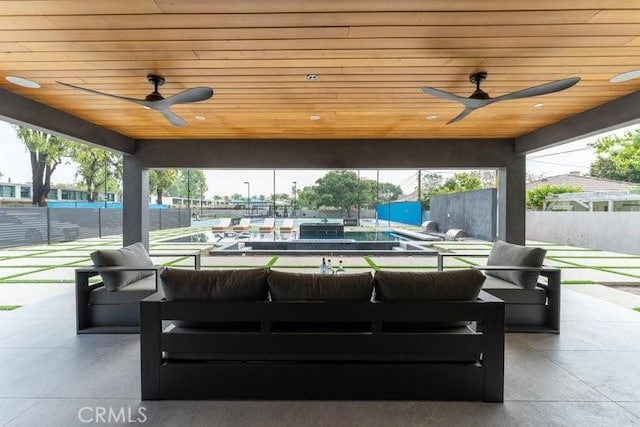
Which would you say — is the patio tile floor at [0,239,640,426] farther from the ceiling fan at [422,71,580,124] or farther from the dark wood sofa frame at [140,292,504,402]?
the ceiling fan at [422,71,580,124]

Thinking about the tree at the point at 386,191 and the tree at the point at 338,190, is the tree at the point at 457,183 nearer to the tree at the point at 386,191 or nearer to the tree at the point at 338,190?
the tree at the point at 386,191

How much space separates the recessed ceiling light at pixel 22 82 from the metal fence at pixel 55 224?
25.9ft

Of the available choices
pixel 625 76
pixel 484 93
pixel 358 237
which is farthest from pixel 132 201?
pixel 358 237

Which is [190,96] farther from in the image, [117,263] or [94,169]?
[94,169]

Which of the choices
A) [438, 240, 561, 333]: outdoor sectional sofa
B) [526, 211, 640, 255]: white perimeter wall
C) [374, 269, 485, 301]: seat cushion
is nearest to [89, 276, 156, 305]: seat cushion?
[374, 269, 485, 301]: seat cushion

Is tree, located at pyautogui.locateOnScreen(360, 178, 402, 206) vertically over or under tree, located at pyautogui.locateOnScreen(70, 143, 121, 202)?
under

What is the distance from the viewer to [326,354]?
2.06 meters

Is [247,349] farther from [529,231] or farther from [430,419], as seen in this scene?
[529,231]

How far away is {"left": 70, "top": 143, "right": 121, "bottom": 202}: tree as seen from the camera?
13727 mm

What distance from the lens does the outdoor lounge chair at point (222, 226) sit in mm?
12188

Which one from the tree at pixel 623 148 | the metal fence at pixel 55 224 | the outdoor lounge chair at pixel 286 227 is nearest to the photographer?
the metal fence at pixel 55 224

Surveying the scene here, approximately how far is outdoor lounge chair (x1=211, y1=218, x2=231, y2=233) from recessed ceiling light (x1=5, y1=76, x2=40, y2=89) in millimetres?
9145
